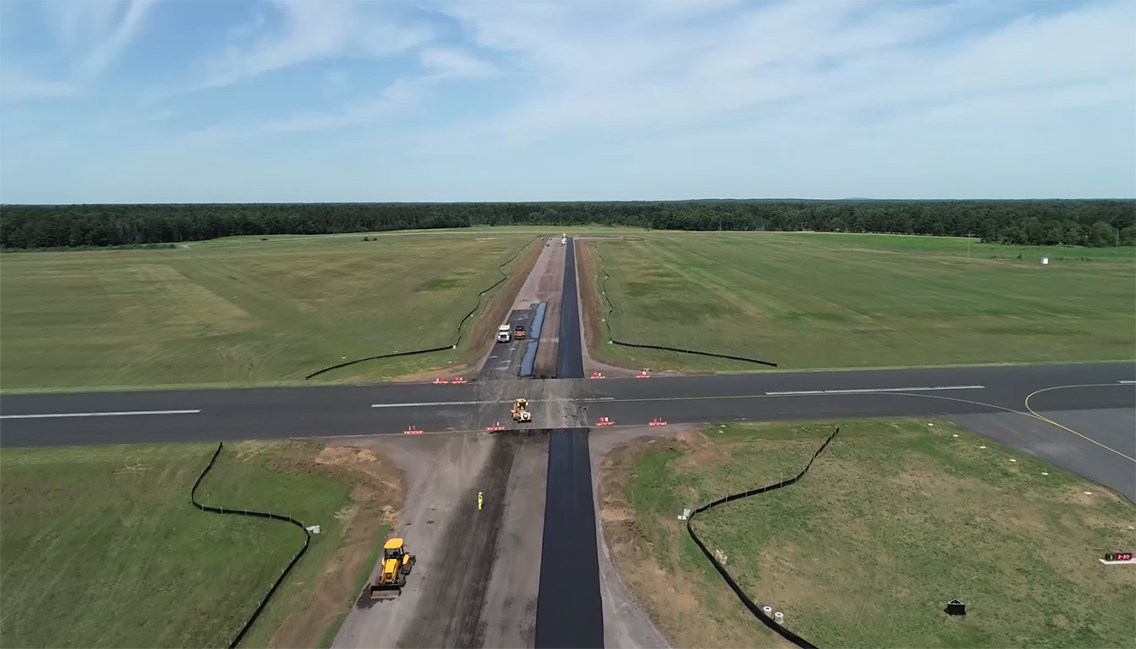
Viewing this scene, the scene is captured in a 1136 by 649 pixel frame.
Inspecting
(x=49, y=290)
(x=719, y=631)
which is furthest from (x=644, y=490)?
(x=49, y=290)

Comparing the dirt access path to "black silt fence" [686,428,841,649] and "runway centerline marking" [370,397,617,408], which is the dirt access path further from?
"runway centerline marking" [370,397,617,408]

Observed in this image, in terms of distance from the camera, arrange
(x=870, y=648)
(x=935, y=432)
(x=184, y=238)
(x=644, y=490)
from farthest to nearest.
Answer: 1. (x=184, y=238)
2. (x=935, y=432)
3. (x=644, y=490)
4. (x=870, y=648)

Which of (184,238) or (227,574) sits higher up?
(184,238)

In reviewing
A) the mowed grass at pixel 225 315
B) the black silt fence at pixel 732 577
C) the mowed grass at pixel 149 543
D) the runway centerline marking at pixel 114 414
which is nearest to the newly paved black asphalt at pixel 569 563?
the black silt fence at pixel 732 577

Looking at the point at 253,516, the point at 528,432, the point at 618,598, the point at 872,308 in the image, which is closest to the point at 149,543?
the point at 253,516

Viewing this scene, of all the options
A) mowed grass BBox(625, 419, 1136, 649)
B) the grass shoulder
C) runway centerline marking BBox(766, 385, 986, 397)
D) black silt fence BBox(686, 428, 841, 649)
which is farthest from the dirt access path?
runway centerline marking BBox(766, 385, 986, 397)

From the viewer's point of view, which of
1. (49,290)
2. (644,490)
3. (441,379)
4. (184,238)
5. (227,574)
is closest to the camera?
(227,574)

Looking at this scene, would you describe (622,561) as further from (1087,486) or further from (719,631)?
(1087,486)
